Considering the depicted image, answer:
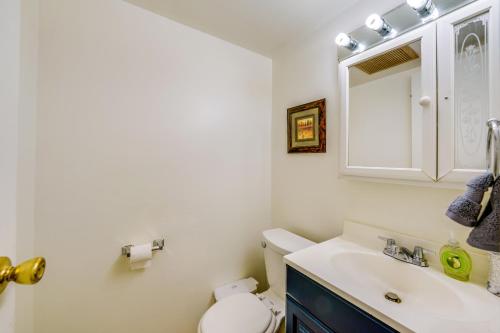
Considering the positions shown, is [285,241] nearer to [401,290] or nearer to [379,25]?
[401,290]

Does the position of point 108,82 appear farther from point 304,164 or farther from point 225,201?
point 304,164

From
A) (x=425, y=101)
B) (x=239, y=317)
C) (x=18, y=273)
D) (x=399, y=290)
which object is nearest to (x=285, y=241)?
(x=239, y=317)

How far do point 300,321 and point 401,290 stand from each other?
451 millimetres

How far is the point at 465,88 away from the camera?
740mm

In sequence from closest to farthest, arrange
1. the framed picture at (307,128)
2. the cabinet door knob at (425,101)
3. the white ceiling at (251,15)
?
1. the cabinet door knob at (425,101)
2. the white ceiling at (251,15)
3. the framed picture at (307,128)

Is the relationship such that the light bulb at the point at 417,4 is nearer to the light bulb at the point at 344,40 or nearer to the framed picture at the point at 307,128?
the light bulb at the point at 344,40

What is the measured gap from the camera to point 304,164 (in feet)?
4.79

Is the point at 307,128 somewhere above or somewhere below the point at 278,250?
above

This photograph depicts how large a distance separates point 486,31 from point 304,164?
38.6 inches

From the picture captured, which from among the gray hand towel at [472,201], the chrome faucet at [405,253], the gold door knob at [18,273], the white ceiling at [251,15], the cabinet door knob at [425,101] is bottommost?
the chrome faucet at [405,253]

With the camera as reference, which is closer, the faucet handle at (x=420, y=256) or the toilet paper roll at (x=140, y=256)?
the faucet handle at (x=420, y=256)

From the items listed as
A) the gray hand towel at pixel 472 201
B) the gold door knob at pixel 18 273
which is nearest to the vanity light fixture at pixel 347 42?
the gray hand towel at pixel 472 201

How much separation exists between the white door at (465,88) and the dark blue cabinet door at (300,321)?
2.40 ft

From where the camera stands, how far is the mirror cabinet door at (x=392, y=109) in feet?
2.63
